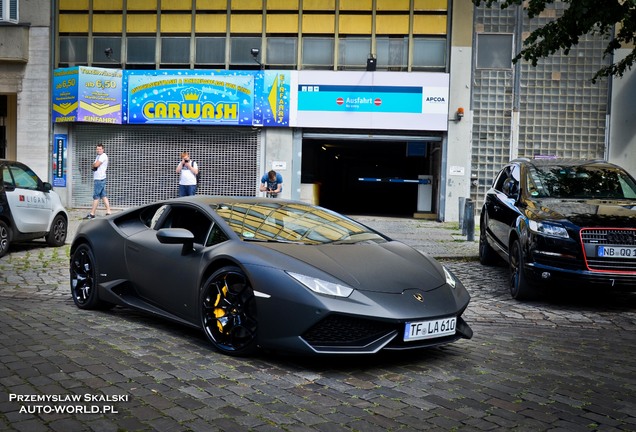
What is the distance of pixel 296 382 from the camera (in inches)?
177

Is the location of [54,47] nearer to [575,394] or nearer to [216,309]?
[216,309]

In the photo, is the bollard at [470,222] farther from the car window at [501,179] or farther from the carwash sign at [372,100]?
the carwash sign at [372,100]

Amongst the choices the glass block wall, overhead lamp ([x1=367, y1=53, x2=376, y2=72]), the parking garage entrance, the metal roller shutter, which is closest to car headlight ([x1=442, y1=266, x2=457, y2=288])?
the parking garage entrance

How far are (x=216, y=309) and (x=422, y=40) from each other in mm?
17484

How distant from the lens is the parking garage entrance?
2195 cm

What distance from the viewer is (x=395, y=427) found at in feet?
12.2

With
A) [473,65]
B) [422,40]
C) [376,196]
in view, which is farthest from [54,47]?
[376,196]

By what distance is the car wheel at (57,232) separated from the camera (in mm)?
12500

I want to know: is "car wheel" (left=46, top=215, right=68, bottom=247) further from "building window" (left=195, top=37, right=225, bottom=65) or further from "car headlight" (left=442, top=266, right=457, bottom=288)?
"building window" (left=195, top=37, right=225, bottom=65)

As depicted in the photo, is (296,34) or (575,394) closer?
(575,394)

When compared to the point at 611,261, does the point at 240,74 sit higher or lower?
higher

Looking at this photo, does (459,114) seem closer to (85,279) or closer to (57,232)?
(57,232)

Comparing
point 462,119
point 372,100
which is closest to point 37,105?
point 372,100

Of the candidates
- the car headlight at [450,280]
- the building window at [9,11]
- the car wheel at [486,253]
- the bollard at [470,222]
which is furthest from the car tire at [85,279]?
the building window at [9,11]
